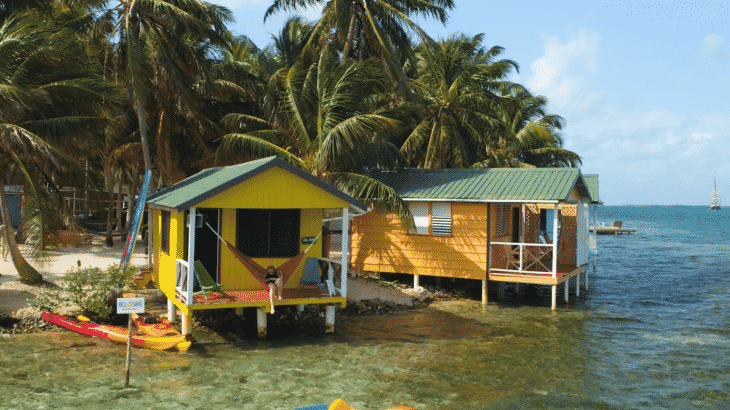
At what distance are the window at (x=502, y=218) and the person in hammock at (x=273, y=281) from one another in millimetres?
8289

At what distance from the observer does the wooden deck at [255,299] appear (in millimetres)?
12812

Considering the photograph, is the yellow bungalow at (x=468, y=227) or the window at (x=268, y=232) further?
the yellow bungalow at (x=468, y=227)

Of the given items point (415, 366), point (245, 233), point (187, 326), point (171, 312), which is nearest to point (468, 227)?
point (415, 366)

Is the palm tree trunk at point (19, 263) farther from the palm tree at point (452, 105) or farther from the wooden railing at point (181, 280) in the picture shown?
the palm tree at point (452, 105)

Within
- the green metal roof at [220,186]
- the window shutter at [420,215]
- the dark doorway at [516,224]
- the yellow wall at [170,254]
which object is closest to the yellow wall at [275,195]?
the green metal roof at [220,186]

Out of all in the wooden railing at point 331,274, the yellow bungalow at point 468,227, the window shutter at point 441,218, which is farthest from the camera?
the window shutter at point 441,218

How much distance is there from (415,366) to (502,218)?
28.2 feet

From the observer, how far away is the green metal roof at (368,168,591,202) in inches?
699

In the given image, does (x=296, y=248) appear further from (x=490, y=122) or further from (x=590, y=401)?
(x=490, y=122)

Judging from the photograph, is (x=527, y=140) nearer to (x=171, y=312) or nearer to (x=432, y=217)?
(x=432, y=217)

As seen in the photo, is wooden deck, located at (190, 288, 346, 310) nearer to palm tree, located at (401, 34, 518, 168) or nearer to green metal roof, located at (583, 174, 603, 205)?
palm tree, located at (401, 34, 518, 168)

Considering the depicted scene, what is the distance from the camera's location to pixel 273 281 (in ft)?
43.1

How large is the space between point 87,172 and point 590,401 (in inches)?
491

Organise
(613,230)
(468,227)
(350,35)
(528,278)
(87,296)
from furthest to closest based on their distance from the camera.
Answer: (613,230), (350,35), (468,227), (528,278), (87,296)
